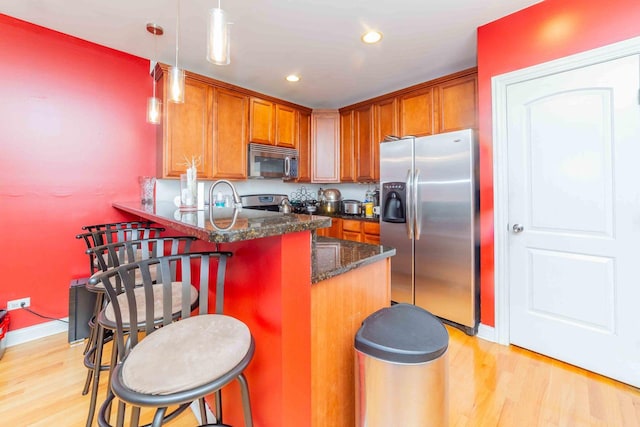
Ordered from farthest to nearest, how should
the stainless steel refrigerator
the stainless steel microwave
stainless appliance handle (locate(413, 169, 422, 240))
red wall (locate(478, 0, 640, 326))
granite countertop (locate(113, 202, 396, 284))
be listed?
1. the stainless steel microwave
2. stainless appliance handle (locate(413, 169, 422, 240))
3. the stainless steel refrigerator
4. red wall (locate(478, 0, 640, 326))
5. granite countertop (locate(113, 202, 396, 284))

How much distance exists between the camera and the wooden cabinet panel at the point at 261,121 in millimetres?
3368

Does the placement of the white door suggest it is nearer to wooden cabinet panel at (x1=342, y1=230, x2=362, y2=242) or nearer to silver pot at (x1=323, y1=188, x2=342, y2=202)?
wooden cabinet panel at (x1=342, y1=230, x2=362, y2=242)

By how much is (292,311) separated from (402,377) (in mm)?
472

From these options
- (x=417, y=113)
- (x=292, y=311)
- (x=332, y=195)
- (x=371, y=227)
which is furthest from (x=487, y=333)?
(x=332, y=195)

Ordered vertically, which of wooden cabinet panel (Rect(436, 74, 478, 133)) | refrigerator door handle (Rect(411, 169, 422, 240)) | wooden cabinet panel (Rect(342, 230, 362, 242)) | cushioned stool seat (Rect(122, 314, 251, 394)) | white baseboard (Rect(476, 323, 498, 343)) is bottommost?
white baseboard (Rect(476, 323, 498, 343))

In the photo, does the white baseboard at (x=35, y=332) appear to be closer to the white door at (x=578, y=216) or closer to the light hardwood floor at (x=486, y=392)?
the light hardwood floor at (x=486, y=392)

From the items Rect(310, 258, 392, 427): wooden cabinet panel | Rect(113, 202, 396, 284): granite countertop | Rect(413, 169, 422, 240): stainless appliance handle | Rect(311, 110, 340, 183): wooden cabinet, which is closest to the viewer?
Rect(113, 202, 396, 284): granite countertop

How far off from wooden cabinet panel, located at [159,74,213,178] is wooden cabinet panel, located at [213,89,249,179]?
0.27 feet

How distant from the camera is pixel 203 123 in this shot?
2.96m

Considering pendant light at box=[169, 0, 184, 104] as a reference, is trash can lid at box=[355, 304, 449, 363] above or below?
below

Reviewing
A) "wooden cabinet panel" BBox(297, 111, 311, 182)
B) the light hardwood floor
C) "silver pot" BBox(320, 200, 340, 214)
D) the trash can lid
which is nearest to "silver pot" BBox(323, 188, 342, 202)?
"silver pot" BBox(320, 200, 340, 214)

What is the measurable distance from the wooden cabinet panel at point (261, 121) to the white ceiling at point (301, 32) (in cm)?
→ 30

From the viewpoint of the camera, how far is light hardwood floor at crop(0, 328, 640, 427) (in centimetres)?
150

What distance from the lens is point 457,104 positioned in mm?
2852
